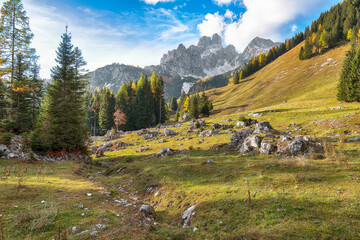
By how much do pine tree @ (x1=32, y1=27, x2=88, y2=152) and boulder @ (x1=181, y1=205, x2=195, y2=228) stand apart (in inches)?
928

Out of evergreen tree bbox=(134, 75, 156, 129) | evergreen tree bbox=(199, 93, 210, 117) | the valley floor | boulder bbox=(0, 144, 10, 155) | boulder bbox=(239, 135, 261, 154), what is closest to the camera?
the valley floor

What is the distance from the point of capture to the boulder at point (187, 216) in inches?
296

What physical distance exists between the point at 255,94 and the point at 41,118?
312 feet

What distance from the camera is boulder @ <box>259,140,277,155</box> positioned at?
15.0m

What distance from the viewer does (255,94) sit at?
9344cm

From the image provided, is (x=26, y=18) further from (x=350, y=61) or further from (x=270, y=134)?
(x=350, y=61)

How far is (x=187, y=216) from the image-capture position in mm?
7980

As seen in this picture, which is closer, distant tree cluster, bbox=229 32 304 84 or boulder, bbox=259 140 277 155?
boulder, bbox=259 140 277 155

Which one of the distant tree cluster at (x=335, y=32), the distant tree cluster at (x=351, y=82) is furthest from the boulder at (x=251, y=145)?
the distant tree cluster at (x=335, y=32)

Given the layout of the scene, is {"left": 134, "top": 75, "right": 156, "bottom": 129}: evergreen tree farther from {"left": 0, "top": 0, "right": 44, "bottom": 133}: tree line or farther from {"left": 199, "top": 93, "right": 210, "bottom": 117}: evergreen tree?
{"left": 0, "top": 0, "right": 44, "bottom": 133}: tree line

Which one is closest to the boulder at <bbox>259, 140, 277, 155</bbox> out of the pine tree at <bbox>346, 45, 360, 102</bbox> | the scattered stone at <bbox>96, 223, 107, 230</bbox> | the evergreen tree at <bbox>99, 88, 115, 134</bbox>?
the scattered stone at <bbox>96, 223, 107, 230</bbox>

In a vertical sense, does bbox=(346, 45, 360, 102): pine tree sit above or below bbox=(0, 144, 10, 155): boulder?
above

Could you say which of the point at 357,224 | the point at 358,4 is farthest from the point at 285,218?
the point at 358,4

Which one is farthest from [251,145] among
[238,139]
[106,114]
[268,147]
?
[106,114]
